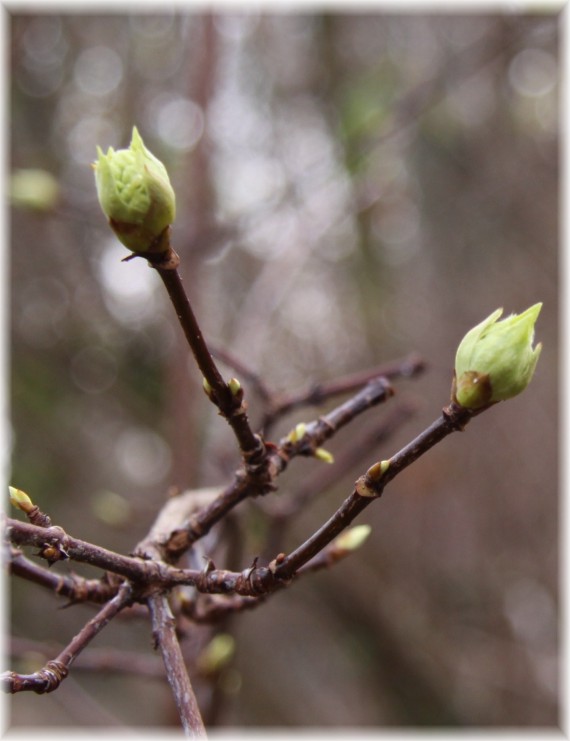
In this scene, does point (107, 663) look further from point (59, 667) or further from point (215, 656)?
point (59, 667)

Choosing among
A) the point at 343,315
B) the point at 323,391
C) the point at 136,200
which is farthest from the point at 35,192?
the point at 343,315

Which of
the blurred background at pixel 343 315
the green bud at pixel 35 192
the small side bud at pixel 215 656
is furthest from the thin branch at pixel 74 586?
the blurred background at pixel 343 315

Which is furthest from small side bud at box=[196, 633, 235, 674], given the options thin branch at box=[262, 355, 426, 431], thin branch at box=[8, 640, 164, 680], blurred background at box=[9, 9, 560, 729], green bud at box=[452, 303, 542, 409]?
blurred background at box=[9, 9, 560, 729]

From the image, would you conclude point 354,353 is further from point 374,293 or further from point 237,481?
point 237,481

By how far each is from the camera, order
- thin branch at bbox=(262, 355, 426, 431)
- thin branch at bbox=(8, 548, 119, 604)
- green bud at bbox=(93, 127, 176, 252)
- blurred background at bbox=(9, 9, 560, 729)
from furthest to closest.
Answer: blurred background at bbox=(9, 9, 560, 729) → thin branch at bbox=(262, 355, 426, 431) → thin branch at bbox=(8, 548, 119, 604) → green bud at bbox=(93, 127, 176, 252)

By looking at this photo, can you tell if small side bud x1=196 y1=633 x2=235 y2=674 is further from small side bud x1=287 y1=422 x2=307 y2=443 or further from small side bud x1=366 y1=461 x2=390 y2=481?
small side bud x1=366 y1=461 x2=390 y2=481

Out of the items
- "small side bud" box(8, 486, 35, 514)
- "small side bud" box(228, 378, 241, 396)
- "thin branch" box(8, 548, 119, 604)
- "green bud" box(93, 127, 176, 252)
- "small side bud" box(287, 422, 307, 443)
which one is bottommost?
"thin branch" box(8, 548, 119, 604)
